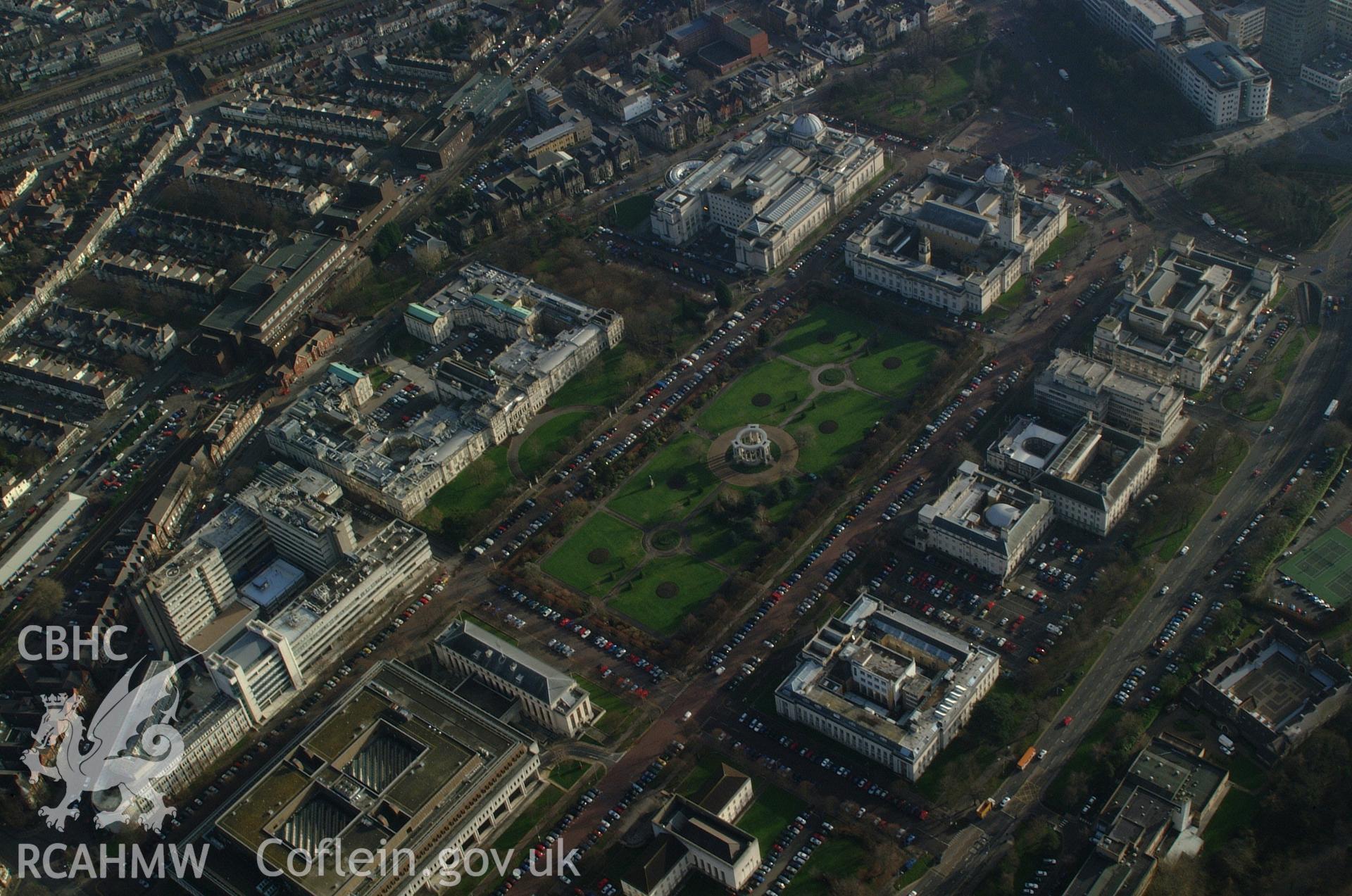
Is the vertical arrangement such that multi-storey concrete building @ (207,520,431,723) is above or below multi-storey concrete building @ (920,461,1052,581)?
below

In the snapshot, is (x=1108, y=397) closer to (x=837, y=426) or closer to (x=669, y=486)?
(x=837, y=426)

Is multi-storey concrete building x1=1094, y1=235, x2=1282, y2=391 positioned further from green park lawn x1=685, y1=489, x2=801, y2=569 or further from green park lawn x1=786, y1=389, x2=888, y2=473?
green park lawn x1=685, y1=489, x2=801, y2=569

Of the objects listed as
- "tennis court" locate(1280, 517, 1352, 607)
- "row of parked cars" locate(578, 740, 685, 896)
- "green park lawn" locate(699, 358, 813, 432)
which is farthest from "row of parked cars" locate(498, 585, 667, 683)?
"tennis court" locate(1280, 517, 1352, 607)

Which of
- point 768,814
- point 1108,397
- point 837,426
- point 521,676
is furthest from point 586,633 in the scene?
point 1108,397

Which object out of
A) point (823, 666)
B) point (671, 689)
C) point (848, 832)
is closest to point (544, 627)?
point (671, 689)

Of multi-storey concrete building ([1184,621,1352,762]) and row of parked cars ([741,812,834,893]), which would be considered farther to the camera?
multi-storey concrete building ([1184,621,1352,762])

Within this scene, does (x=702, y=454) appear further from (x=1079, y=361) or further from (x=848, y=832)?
(x=848, y=832)
